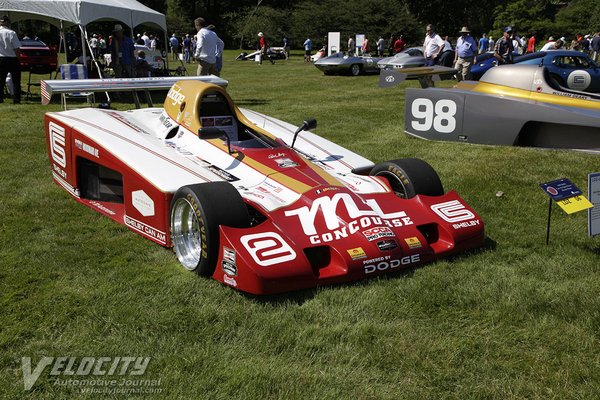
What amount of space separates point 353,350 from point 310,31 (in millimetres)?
43537

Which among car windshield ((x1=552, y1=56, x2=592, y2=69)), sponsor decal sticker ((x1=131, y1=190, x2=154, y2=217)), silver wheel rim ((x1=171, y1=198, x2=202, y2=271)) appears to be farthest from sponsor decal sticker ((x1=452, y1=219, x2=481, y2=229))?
car windshield ((x1=552, y1=56, x2=592, y2=69))

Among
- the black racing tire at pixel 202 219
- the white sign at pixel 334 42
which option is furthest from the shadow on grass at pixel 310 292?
the white sign at pixel 334 42

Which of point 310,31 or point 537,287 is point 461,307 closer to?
point 537,287

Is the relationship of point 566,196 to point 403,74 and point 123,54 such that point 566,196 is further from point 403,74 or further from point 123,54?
point 123,54

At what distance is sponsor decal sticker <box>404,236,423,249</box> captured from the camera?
4.30m

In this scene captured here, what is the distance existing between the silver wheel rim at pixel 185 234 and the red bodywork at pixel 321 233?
120 mm

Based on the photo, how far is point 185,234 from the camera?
4.52 m

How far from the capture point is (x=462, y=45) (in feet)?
49.3

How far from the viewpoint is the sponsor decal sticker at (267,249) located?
382 cm

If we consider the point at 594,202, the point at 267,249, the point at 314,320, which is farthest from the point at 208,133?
the point at 594,202

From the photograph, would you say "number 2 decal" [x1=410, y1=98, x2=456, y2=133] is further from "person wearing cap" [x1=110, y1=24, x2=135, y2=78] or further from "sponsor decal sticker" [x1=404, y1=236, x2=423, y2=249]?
"person wearing cap" [x1=110, y1=24, x2=135, y2=78]

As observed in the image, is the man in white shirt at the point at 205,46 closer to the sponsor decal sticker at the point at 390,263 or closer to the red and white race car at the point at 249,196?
the red and white race car at the point at 249,196

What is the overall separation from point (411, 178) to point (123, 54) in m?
10.7

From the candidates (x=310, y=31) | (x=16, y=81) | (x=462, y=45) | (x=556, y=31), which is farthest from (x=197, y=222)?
(x=556, y=31)
